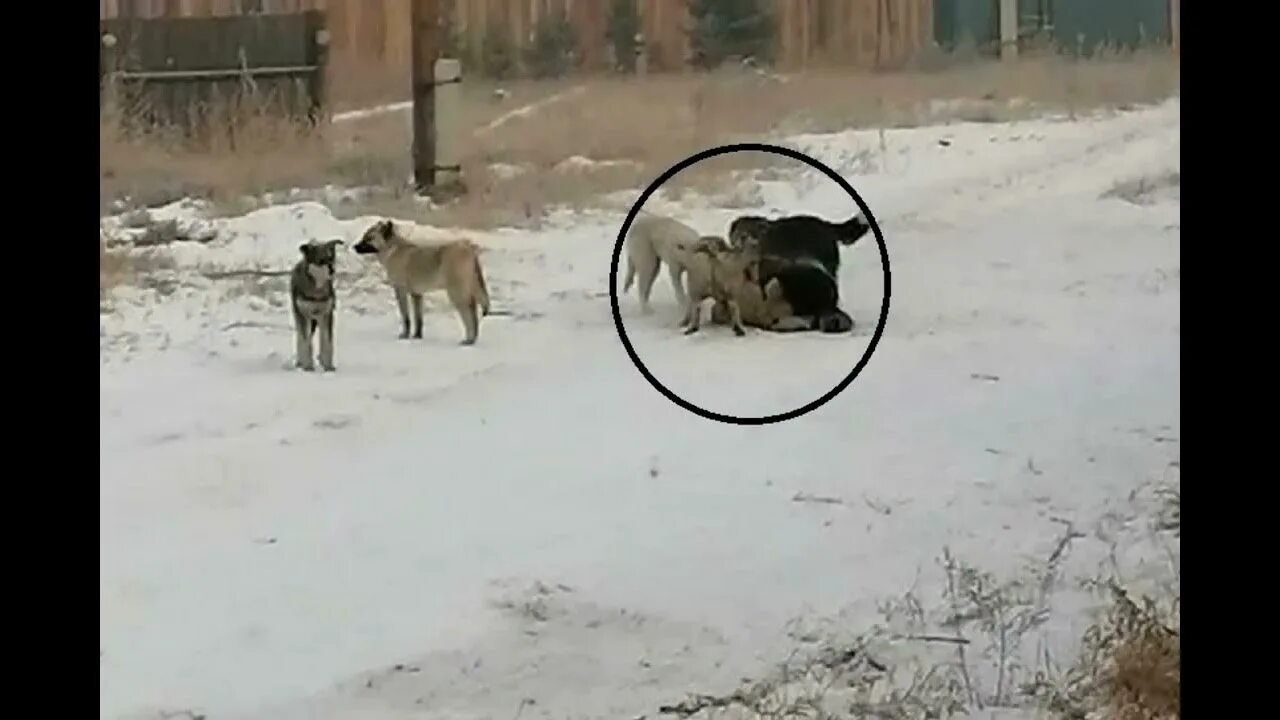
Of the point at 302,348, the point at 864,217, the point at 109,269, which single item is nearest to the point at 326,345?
the point at 302,348

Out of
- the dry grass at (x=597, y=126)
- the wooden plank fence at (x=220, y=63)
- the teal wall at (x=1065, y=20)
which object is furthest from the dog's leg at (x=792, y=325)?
the wooden plank fence at (x=220, y=63)

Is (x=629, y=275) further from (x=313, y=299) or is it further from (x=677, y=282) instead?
(x=313, y=299)

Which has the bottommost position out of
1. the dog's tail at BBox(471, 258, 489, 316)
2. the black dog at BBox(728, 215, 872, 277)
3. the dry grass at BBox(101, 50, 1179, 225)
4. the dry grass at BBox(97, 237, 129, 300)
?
the dog's tail at BBox(471, 258, 489, 316)

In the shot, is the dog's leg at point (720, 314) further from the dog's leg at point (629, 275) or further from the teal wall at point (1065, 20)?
the teal wall at point (1065, 20)

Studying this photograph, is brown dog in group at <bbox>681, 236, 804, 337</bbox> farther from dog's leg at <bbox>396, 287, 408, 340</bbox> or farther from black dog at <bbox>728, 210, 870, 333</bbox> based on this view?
dog's leg at <bbox>396, 287, 408, 340</bbox>

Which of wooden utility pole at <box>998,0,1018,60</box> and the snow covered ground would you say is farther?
wooden utility pole at <box>998,0,1018,60</box>

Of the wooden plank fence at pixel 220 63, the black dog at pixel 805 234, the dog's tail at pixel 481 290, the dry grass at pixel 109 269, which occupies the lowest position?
the dog's tail at pixel 481 290

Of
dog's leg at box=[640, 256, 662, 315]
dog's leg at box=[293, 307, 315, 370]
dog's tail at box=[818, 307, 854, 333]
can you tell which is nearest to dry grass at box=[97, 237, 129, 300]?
dog's leg at box=[293, 307, 315, 370]
